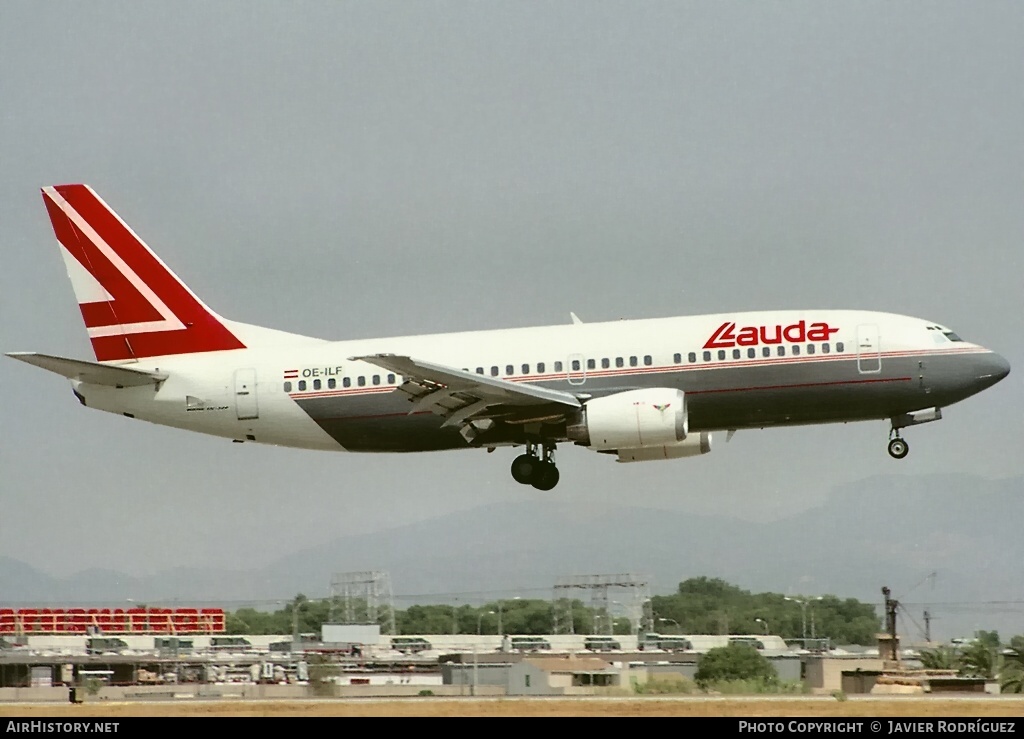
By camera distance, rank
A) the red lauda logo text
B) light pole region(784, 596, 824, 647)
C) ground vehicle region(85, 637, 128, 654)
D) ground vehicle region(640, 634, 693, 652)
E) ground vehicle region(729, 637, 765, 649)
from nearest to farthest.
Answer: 1. the red lauda logo text
2. ground vehicle region(729, 637, 765, 649)
3. ground vehicle region(640, 634, 693, 652)
4. light pole region(784, 596, 824, 647)
5. ground vehicle region(85, 637, 128, 654)

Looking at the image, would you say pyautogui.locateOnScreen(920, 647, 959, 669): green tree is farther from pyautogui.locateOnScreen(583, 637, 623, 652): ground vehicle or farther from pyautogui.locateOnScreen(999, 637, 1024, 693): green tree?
pyautogui.locateOnScreen(583, 637, 623, 652): ground vehicle

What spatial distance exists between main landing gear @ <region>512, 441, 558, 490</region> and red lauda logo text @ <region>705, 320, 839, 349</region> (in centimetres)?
654

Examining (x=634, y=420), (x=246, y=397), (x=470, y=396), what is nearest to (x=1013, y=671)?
(x=634, y=420)

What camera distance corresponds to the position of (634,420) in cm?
4250

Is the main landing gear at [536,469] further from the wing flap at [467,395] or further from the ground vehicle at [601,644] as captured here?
the ground vehicle at [601,644]

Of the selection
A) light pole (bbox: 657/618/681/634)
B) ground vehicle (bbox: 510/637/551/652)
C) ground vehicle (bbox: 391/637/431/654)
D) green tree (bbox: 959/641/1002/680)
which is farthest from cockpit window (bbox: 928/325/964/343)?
ground vehicle (bbox: 391/637/431/654)

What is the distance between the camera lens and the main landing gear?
152ft

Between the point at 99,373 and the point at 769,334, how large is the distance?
2095 cm

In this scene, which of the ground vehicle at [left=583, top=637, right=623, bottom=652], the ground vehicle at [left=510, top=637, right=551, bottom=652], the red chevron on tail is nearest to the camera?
the red chevron on tail

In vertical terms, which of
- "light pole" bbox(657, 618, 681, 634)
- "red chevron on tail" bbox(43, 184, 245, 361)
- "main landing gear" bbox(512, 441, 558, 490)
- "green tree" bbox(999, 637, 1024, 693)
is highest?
"red chevron on tail" bbox(43, 184, 245, 361)

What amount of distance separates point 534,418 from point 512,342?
2469mm
